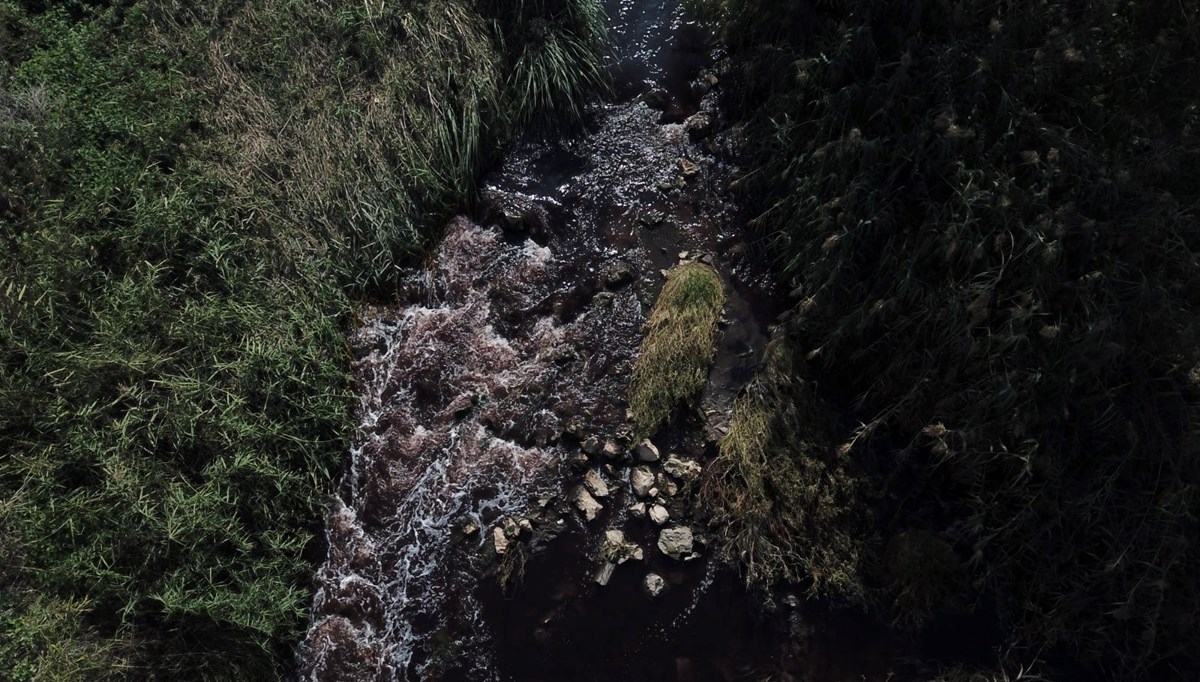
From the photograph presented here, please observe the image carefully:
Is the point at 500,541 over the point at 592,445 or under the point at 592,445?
under

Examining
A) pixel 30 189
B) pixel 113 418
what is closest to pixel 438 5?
pixel 30 189

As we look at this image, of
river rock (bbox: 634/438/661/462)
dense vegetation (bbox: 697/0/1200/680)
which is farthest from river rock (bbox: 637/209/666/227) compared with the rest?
river rock (bbox: 634/438/661/462)

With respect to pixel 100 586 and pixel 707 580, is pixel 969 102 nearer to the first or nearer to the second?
pixel 707 580

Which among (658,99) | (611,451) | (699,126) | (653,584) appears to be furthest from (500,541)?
(658,99)

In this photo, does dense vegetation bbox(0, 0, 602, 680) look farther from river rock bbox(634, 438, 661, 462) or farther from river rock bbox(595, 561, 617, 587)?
river rock bbox(634, 438, 661, 462)

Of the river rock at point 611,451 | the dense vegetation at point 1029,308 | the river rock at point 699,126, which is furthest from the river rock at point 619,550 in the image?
the river rock at point 699,126

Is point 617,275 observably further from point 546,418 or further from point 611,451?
point 611,451
